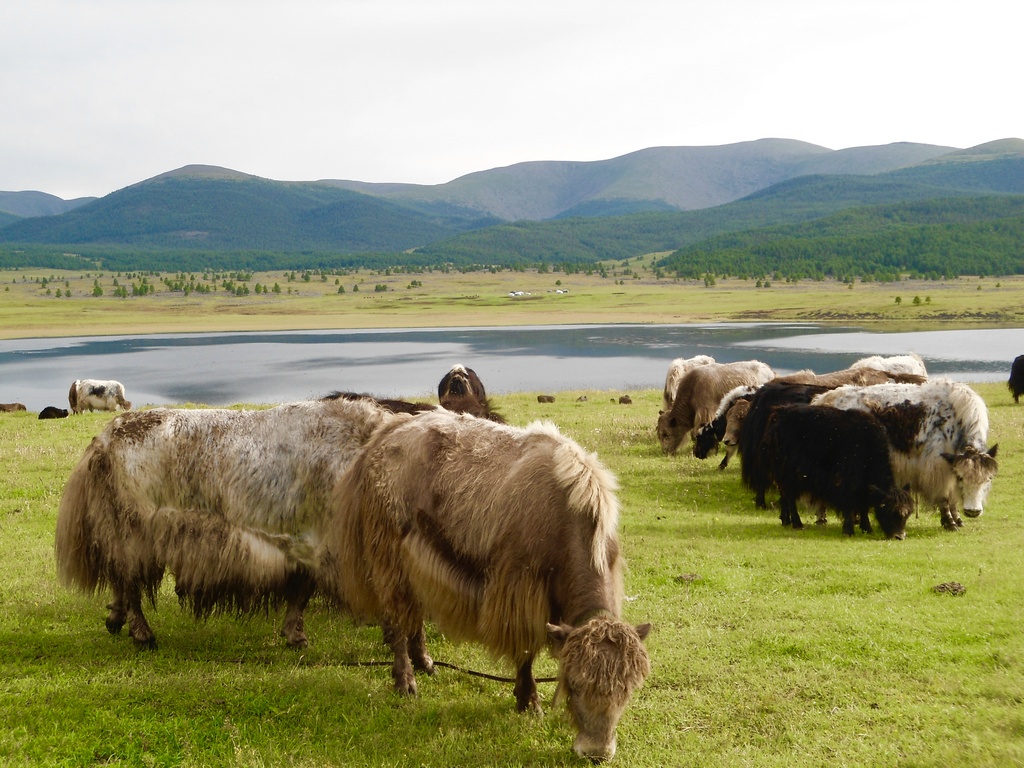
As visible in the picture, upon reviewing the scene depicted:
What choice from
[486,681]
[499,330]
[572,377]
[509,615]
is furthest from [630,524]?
[499,330]

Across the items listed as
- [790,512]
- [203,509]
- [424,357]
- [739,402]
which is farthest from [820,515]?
[424,357]

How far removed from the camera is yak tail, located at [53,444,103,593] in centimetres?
657

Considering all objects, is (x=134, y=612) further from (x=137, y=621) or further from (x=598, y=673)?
(x=598, y=673)

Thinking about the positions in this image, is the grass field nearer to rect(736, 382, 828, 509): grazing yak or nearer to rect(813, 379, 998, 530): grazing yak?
rect(736, 382, 828, 509): grazing yak

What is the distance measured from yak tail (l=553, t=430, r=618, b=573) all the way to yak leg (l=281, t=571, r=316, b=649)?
2.72m

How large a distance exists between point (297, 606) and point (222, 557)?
779mm

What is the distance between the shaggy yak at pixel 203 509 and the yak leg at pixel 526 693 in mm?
2125

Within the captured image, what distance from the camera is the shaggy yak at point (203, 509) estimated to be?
6.46 m

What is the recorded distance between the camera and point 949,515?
440 inches

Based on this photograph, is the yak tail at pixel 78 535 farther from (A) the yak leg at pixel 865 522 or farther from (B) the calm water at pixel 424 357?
(B) the calm water at pixel 424 357

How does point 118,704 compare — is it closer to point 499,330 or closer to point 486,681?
point 486,681

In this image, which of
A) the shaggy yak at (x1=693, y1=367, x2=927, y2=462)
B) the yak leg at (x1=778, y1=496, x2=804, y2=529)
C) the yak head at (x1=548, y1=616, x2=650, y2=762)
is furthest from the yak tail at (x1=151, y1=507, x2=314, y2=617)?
the shaggy yak at (x1=693, y1=367, x2=927, y2=462)

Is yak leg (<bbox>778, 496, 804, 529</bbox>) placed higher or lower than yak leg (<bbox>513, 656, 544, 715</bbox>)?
lower

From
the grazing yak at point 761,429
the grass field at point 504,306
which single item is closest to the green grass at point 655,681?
the grazing yak at point 761,429
